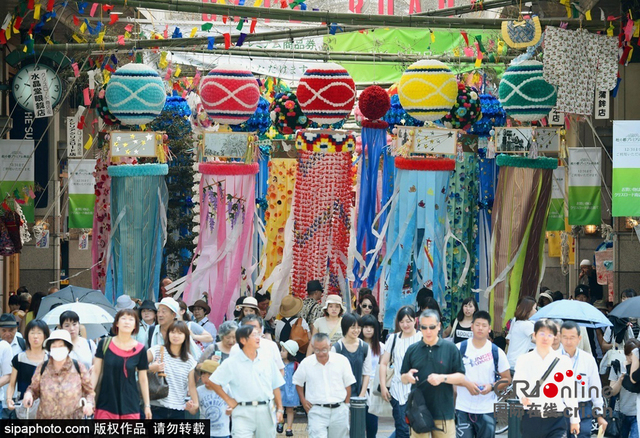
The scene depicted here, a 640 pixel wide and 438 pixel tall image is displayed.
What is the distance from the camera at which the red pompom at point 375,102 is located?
13664 millimetres

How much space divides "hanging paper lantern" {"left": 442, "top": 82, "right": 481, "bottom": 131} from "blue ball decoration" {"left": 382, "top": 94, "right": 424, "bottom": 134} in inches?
22.5

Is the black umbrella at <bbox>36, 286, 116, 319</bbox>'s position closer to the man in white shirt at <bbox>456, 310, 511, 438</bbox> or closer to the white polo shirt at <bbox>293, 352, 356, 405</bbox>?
the white polo shirt at <bbox>293, 352, 356, 405</bbox>

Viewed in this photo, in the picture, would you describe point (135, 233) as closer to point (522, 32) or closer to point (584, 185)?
point (522, 32)

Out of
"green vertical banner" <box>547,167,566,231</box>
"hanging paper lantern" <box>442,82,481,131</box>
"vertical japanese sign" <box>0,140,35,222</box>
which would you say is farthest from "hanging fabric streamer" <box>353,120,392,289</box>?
"vertical japanese sign" <box>0,140,35,222</box>

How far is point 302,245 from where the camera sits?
1392cm

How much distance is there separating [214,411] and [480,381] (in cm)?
212

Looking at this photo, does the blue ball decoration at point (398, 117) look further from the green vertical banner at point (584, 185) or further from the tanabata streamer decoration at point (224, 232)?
the green vertical banner at point (584, 185)

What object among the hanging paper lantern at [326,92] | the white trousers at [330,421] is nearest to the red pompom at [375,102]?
the hanging paper lantern at [326,92]

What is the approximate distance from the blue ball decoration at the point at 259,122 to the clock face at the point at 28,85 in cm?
286

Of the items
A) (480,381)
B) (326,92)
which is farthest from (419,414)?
(326,92)

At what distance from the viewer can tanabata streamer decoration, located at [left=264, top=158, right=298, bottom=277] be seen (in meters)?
14.9

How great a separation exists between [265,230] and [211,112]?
2042 mm

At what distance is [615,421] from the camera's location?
37.5ft

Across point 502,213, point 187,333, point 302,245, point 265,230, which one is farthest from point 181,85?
point 187,333
